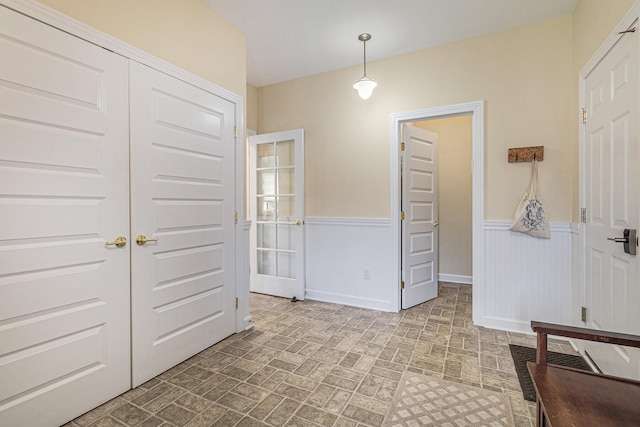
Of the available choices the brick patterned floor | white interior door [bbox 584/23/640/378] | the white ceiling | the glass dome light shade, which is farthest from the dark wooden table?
the white ceiling

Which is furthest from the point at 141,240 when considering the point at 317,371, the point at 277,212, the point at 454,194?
the point at 454,194

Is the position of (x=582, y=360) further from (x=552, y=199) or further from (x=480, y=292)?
(x=552, y=199)

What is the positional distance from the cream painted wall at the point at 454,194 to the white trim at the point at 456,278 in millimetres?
46

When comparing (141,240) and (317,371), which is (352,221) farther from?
(141,240)

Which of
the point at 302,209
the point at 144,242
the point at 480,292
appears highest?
the point at 302,209

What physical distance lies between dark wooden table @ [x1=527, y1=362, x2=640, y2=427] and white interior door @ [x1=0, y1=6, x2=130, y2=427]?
2.19 metres

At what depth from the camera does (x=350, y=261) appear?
3.60 m

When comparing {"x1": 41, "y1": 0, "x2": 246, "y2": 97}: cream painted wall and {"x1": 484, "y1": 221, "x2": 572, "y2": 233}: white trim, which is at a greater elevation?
{"x1": 41, "y1": 0, "x2": 246, "y2": 97}: cream painted wall

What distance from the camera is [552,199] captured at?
2.68 m

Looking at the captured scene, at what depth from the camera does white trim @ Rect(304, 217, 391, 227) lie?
3.40 meters

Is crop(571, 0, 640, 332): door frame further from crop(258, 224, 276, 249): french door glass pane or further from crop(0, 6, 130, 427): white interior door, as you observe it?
crop(0, 6, 130, 427): white interior door

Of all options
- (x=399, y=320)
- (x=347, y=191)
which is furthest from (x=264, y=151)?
(x=399, y=320)

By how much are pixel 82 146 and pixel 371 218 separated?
2.66 m

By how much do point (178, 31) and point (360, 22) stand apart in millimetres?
1565
